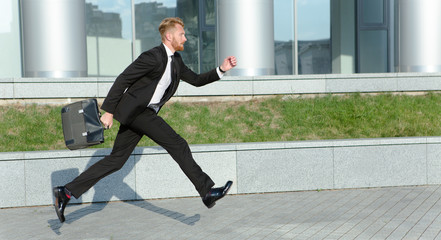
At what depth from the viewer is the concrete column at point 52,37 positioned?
40.9 ft

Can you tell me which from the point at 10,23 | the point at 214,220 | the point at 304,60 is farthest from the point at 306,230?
the point at 304,60

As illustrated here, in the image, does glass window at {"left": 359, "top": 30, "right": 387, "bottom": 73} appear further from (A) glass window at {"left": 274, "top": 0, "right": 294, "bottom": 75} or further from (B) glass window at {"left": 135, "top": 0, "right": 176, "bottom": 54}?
(B) glass window at {"left": 135, "top": 0, "right": 176, "bottom": 54}

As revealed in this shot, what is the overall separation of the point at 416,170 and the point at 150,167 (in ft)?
12.7

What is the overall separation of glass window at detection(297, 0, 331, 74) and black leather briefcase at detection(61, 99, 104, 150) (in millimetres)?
14695

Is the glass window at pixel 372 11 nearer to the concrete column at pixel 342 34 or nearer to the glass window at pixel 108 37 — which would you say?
the concrete column at pixel 342 34

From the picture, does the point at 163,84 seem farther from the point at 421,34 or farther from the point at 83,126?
the point at 421,34

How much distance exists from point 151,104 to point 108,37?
496 inches

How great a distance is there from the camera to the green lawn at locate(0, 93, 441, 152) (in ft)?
31.2

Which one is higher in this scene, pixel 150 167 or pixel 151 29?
pixel 151 29

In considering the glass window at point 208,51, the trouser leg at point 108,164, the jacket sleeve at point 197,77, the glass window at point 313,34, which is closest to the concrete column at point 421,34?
the glass window at point 313,34

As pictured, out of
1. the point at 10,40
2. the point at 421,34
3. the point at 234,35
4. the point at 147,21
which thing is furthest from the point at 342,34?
the point at 10,40

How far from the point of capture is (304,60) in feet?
64.7

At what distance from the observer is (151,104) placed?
5.46 meters

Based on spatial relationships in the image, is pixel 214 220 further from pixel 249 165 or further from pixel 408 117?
pixel 408 117
